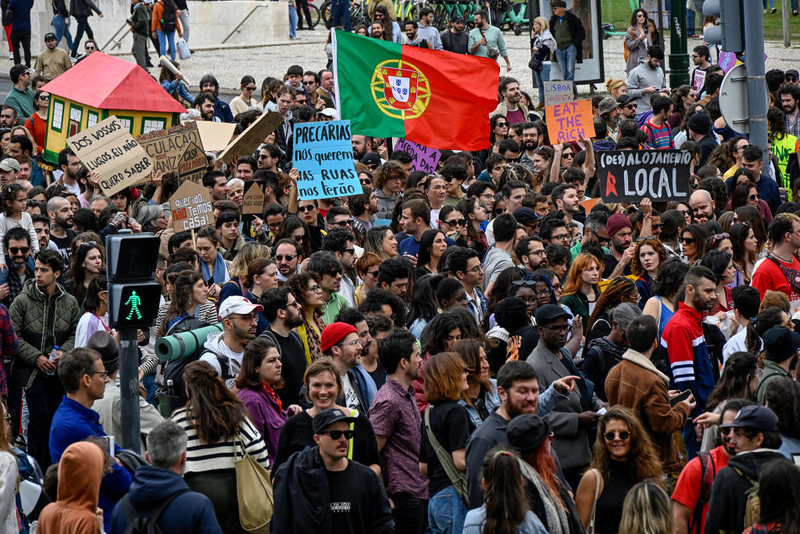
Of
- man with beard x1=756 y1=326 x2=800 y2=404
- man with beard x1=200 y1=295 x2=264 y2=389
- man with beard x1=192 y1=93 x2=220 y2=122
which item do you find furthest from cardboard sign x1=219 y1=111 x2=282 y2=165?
man with beard x1=756 y1=326 x2=800 y2=404

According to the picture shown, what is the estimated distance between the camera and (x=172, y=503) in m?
5.99

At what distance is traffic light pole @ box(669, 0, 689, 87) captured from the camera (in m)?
22.7

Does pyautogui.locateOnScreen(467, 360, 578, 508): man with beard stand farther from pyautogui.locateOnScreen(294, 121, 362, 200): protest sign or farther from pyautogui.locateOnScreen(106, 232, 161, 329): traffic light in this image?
pyautogui.locateOnScreen(294, 121, 362, 200): protest sign

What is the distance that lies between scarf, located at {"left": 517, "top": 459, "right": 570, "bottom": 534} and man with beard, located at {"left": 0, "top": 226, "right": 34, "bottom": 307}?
6.05 metres

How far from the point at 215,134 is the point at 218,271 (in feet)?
17.5

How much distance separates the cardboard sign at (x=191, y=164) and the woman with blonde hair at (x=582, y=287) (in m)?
4.91

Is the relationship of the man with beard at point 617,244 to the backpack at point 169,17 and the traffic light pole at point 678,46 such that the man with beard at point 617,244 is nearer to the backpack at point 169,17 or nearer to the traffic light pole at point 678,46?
the traffic light pole at point 678,46

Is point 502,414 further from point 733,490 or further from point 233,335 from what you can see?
point 233,335

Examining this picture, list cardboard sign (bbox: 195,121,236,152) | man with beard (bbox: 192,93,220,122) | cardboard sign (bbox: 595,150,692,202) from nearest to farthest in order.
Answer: cardboard sign (bbox: 595,150,692,202)
cardboard sign (bbox: 195,121,236,152)
man with beard (bbox: 192,93,220,122)

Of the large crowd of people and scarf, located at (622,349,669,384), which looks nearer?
the large crowd of people

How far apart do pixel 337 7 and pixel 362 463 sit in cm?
2343

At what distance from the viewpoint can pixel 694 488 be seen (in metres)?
6.49

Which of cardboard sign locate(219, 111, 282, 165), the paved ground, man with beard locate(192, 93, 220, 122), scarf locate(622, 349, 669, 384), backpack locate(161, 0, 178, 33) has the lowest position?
scarf locate(622, 349, 669, 384)

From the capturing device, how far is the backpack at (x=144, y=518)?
596 centimetres
